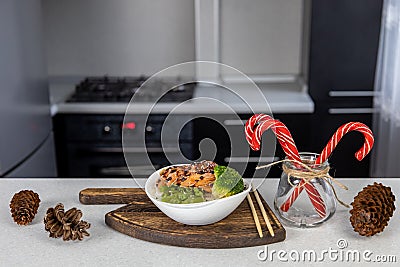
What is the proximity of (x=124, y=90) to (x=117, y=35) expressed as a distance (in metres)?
0.43

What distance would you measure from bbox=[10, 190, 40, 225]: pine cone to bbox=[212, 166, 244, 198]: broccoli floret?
450 mm

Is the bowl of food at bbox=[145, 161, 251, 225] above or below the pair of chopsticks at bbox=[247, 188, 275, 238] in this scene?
above

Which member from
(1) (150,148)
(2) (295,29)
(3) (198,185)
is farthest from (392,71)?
(3) (198,185)

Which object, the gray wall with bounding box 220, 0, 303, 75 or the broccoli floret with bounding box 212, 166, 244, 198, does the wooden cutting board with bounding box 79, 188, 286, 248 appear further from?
the gray wall with bounding box 220, 0, 303, 75

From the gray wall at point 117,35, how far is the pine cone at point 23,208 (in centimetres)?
205

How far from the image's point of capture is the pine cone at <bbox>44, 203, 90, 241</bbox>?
1.28 metres

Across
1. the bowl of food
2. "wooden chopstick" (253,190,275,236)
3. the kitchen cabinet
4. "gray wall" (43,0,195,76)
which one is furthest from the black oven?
the bowl of food

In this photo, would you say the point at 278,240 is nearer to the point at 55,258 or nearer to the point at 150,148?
the point at 55,258

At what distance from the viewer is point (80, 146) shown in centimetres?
294

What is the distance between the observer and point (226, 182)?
1261mm

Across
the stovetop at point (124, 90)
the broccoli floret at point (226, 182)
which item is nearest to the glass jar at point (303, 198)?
the broccoli floret at point (226, 182)

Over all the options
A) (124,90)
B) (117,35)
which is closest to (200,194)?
(124,90)

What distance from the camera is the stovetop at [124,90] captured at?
116 inches

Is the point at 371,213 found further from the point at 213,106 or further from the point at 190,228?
the point at 213,106
